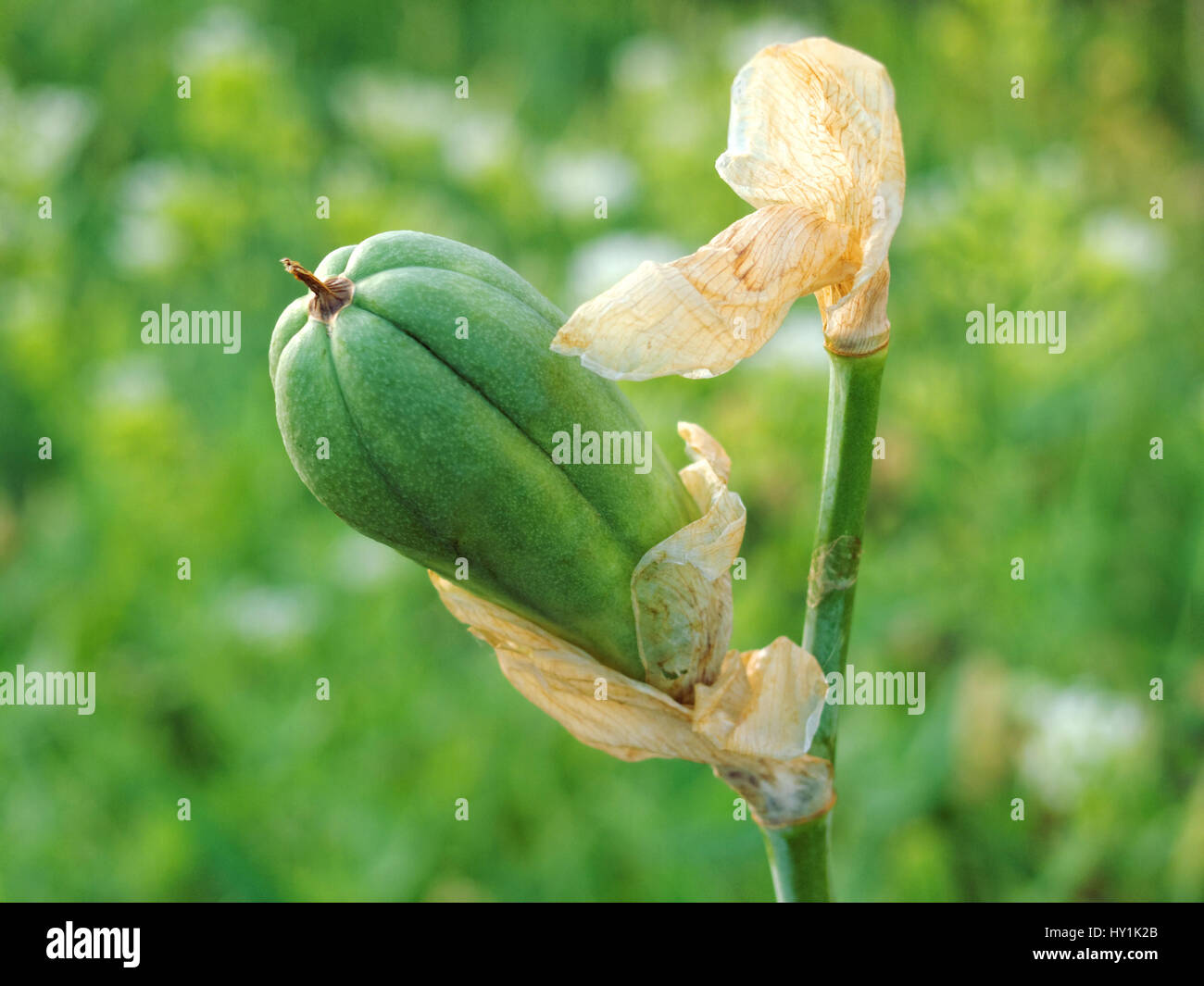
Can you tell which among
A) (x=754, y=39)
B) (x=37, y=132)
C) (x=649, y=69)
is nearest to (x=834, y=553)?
(x=37, y=132)

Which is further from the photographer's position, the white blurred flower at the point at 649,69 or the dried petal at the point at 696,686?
the white blurred flower at the point at 649,69

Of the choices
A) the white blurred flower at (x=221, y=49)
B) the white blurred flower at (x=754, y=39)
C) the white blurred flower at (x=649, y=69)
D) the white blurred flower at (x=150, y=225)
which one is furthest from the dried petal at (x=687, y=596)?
the white blurred flower at (x=754, y=39)

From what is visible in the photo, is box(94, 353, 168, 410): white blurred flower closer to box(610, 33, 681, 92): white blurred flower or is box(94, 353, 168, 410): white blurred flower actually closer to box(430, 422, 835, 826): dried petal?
box(610, 33, 681, 92): white blurred flower

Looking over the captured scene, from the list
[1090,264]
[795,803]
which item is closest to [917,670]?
[1090,264]

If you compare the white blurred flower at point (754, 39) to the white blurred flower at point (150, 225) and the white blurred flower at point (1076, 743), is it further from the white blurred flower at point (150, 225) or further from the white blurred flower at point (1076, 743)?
the white blurred flower at point (1076, 743)

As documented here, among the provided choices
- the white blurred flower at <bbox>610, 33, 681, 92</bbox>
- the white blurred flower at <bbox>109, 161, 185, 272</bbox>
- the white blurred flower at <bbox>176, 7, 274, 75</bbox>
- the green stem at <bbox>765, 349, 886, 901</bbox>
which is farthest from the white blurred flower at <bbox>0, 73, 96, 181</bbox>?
the green stem at <bbox>765, 349, 886, 901</bbox>

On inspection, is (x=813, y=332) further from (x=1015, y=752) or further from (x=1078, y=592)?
(x=1015, y=752)

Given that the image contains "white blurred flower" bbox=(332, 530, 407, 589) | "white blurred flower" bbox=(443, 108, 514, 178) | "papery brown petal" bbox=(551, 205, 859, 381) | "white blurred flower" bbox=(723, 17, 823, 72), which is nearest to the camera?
"papery brown petal" bbox=(551, 205, 859, 381)

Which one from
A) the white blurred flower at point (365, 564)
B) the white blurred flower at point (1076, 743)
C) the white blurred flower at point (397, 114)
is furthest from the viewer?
the white blurred flower at point (397, 114)
